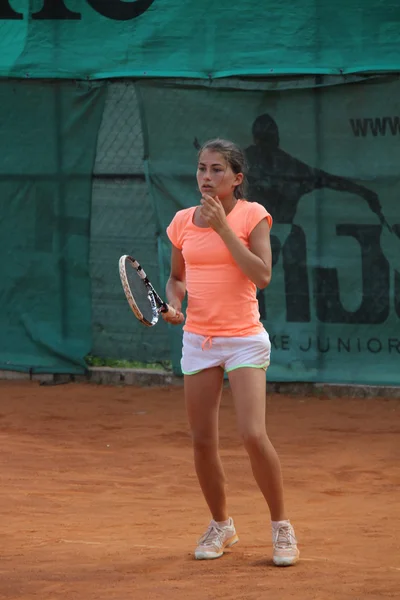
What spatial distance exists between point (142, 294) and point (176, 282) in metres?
0.19

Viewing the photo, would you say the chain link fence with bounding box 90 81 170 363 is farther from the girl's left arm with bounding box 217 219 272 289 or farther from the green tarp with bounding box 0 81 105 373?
the girl's left arm with bounding box 217 219 272 289

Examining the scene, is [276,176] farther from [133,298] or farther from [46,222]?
[133,298]

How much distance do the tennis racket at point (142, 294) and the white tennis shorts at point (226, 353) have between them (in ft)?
0.56

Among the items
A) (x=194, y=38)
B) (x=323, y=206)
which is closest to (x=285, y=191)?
(x=323, y=206)

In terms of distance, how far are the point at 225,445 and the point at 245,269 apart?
3.85 meters

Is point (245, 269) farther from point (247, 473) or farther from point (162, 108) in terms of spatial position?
point (162, 108)

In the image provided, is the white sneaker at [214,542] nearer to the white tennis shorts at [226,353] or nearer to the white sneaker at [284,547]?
the white sneaker at [284,547]

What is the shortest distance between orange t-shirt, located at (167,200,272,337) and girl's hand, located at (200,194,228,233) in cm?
14

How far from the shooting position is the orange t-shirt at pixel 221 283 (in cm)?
529

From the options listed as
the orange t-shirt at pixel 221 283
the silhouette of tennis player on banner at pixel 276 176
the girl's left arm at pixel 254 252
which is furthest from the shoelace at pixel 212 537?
the silhouette of tennis player on banner at pixel 276 176

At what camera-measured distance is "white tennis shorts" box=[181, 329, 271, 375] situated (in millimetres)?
5273

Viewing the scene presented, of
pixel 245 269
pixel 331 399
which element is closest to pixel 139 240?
pixel 331 399

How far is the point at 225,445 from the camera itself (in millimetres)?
→ 8828

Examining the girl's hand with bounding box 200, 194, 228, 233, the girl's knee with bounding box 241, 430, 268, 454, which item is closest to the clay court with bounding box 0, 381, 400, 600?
the girl's knee with bounding box 241, 430, 268, 454
